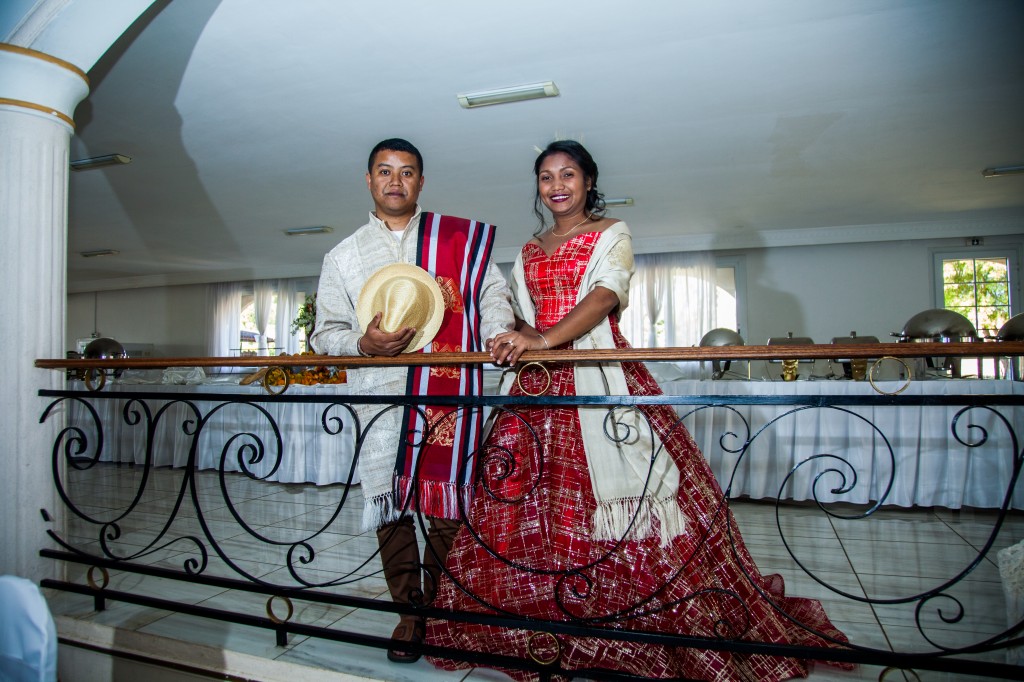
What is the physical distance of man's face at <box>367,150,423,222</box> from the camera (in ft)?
6.61

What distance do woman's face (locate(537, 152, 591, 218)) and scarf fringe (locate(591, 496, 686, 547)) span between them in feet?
3.06

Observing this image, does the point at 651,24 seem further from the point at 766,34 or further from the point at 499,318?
the point at 499,318

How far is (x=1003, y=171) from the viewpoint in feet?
21.7

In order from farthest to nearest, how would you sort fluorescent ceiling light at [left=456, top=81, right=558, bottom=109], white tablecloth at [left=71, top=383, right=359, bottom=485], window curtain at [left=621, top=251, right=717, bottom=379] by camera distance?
window curtain at [left=621, top=251, right=717, bottom=379] < white tablecloth at [left=71, top=383, right=359, bottom=485] < fluorescent ceiling light at [left=456, top=81, right=558, bottom=109]

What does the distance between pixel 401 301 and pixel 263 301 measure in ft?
40.4

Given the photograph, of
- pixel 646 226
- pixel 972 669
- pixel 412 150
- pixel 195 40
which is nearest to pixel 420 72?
pixel 195 40

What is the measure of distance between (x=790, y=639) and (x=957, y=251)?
9568 millimetres

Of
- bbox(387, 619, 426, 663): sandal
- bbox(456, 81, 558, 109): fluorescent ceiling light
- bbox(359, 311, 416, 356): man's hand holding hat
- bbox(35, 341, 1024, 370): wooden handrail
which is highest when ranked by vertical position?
bbox(456, 81, 558, 109): fluorescent ceiling light

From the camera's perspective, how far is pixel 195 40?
12.9 feet

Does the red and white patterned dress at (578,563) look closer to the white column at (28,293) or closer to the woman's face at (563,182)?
the woman's face at (563,182)

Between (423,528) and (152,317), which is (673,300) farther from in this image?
(152,317)

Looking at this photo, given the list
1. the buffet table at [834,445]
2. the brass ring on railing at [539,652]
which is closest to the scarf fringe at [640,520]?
the brass ring on railing at [539,652]

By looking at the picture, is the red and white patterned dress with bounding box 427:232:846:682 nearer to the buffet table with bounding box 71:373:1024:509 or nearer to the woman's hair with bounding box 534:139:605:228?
the woman's hair with bounding box 534:139:605:228

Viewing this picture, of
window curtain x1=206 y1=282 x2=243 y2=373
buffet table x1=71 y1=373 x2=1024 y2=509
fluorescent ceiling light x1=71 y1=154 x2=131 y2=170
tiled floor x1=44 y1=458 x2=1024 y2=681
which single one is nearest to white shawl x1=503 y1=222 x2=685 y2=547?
tiled floor x1=44 y1=458 x2=1024 y2=681
